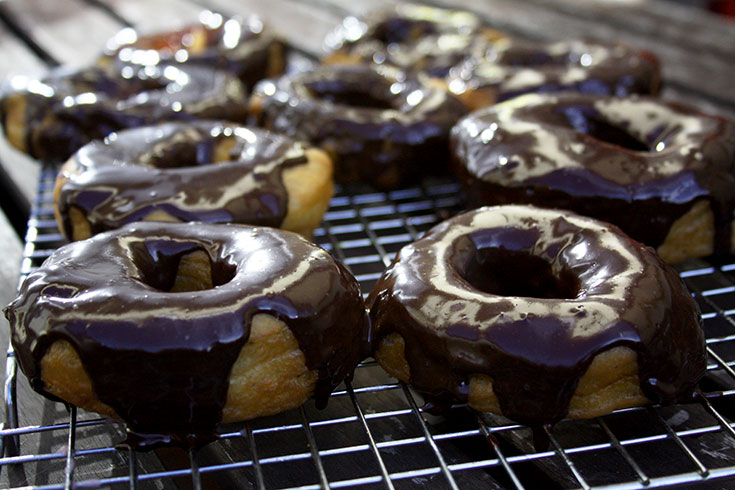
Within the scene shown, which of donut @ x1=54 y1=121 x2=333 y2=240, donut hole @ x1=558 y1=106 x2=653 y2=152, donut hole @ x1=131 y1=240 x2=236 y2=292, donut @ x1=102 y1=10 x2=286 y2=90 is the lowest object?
donut @ x1=102 y1=10 x2=286 y2=90

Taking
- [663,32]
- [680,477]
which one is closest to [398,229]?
[680,477]

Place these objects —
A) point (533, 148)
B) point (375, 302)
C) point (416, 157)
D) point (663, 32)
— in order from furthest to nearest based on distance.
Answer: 1. point (663, 32)
2. point (416, 157)
3. point (533, 148)
4. point (375, 302)

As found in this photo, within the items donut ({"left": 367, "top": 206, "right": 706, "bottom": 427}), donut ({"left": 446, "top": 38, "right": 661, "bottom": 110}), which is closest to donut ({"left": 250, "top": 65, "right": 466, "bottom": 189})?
donut ({"left": 446, "top": 38, "right": 661, "bottom": 110})

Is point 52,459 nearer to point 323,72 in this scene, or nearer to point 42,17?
point 323,72

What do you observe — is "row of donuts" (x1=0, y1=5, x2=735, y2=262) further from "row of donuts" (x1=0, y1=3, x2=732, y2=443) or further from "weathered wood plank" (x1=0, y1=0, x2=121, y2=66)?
"weathered wood plank" (x1=0, y1=0, x2=121, y2=66)

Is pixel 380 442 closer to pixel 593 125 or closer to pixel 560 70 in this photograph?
pixel 593 125

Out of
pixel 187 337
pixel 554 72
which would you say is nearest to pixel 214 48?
pixel 554 72

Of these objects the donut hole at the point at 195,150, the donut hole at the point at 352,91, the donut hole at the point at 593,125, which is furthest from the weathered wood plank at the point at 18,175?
the donut hole at the point at 593,125
